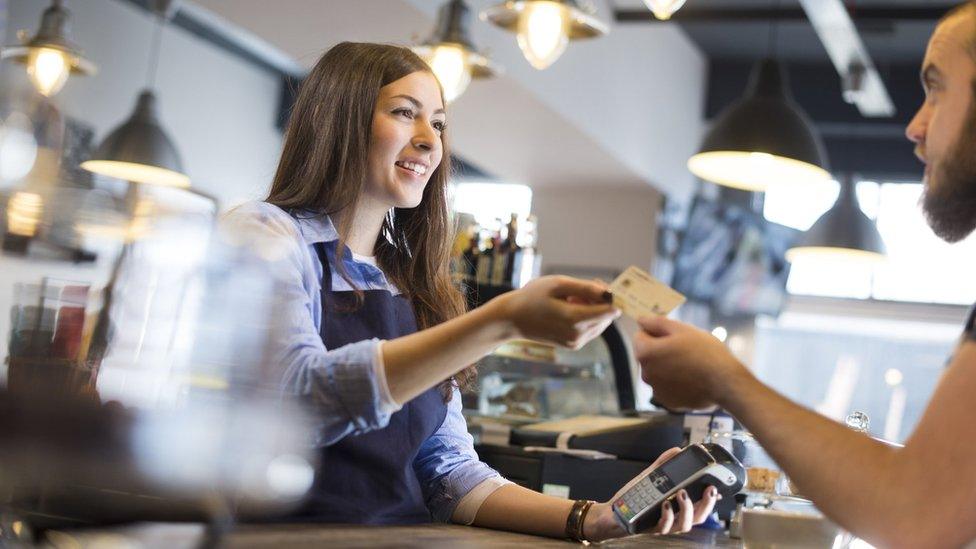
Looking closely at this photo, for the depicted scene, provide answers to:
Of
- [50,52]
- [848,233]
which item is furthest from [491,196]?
[50,52]

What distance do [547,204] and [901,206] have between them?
3.11 metres

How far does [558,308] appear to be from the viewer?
1.37m

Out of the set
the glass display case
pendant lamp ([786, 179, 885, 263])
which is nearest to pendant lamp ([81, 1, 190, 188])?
the glass display case

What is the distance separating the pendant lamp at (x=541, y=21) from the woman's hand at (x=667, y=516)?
2.26 m

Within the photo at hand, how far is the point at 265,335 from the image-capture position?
136 centimetres

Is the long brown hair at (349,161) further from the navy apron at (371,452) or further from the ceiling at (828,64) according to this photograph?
the ceiling at (828,64)

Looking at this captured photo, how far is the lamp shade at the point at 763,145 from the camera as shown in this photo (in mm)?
4398

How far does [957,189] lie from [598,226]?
21.5ft

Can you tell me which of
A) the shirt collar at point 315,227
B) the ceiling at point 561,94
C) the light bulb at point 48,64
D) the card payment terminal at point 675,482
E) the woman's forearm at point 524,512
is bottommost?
the woman's forearm at point 524,512

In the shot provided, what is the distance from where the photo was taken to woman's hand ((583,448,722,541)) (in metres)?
1.74

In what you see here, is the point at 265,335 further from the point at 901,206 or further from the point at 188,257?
the point at 901,206

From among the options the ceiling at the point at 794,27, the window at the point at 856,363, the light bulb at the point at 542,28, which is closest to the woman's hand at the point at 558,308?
the light bulb at the point at 542,28

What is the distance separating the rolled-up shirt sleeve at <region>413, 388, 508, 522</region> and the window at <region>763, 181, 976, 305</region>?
24.2 feet

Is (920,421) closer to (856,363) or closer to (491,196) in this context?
(491,196)
